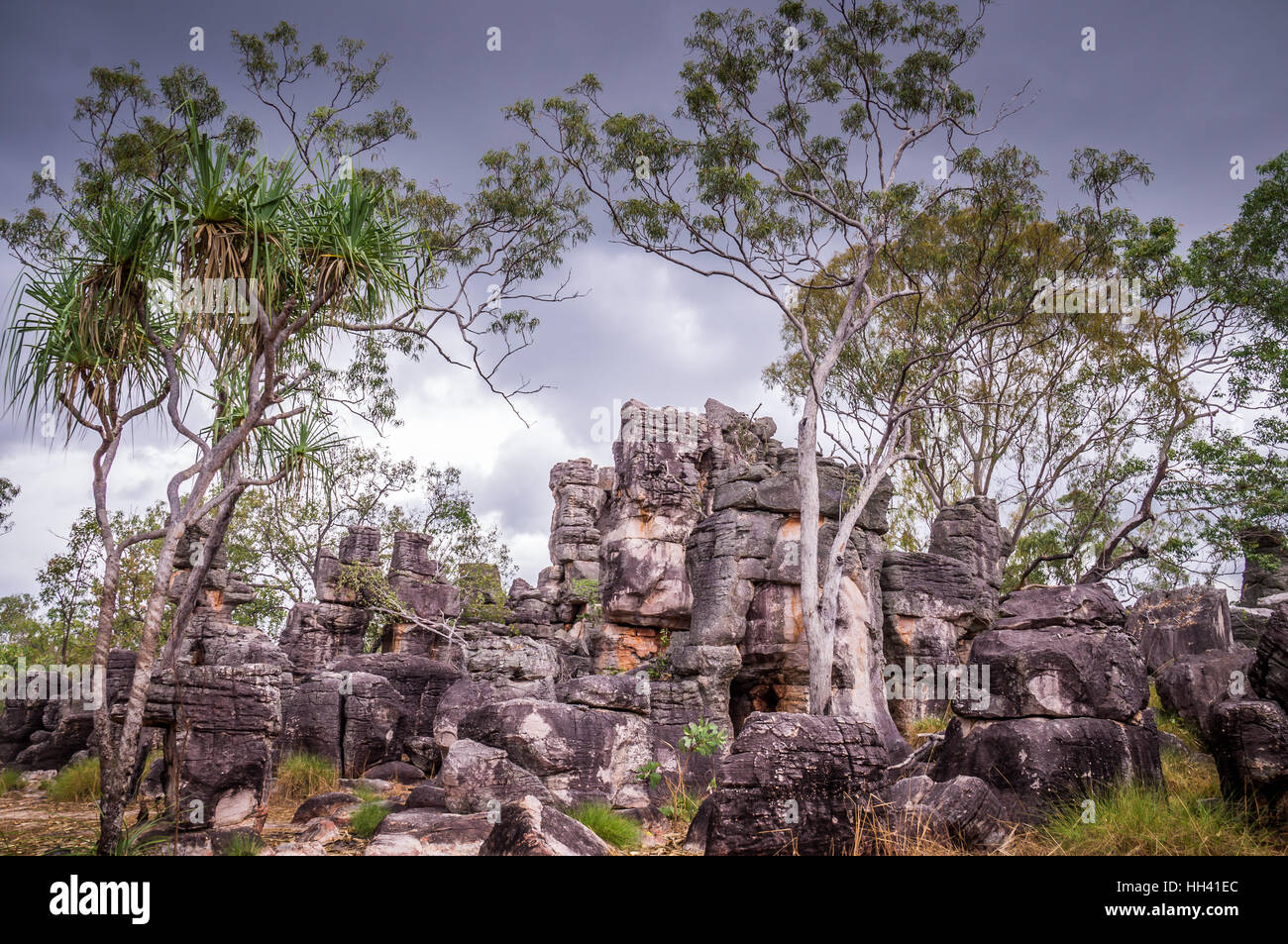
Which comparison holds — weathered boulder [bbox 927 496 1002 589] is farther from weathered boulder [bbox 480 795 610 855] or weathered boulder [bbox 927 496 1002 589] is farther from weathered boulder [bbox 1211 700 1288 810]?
weathered boulder [bbox 480 795 610 855]

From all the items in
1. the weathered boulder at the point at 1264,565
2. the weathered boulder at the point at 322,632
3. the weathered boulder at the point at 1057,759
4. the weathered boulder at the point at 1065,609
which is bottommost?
the weathered boulder at the point at 1057,759

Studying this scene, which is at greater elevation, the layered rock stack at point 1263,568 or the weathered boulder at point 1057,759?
the layered rock stack at point 1263,568

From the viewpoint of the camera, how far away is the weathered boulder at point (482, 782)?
8.77 metres

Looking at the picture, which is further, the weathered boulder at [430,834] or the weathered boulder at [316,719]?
the weathered boulder at [316,719]

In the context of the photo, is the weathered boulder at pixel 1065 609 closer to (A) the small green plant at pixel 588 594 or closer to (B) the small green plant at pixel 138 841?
(B) the small green plant at pixel 138 841

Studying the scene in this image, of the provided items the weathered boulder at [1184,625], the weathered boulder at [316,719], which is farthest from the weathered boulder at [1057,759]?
the weathered boulder at [316,719]

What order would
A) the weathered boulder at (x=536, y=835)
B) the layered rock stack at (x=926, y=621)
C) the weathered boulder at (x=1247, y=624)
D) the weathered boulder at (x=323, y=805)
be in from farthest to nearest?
the layered rock stack at (x=926, y=621) → the weathered boulder at (x=1247, y=624) → the weathered boulder at (x=323, y=805) → the weathered boulder at (x=536, y=835)

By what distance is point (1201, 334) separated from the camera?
68.9 ft

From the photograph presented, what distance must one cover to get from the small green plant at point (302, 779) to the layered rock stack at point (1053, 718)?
7874 mm
